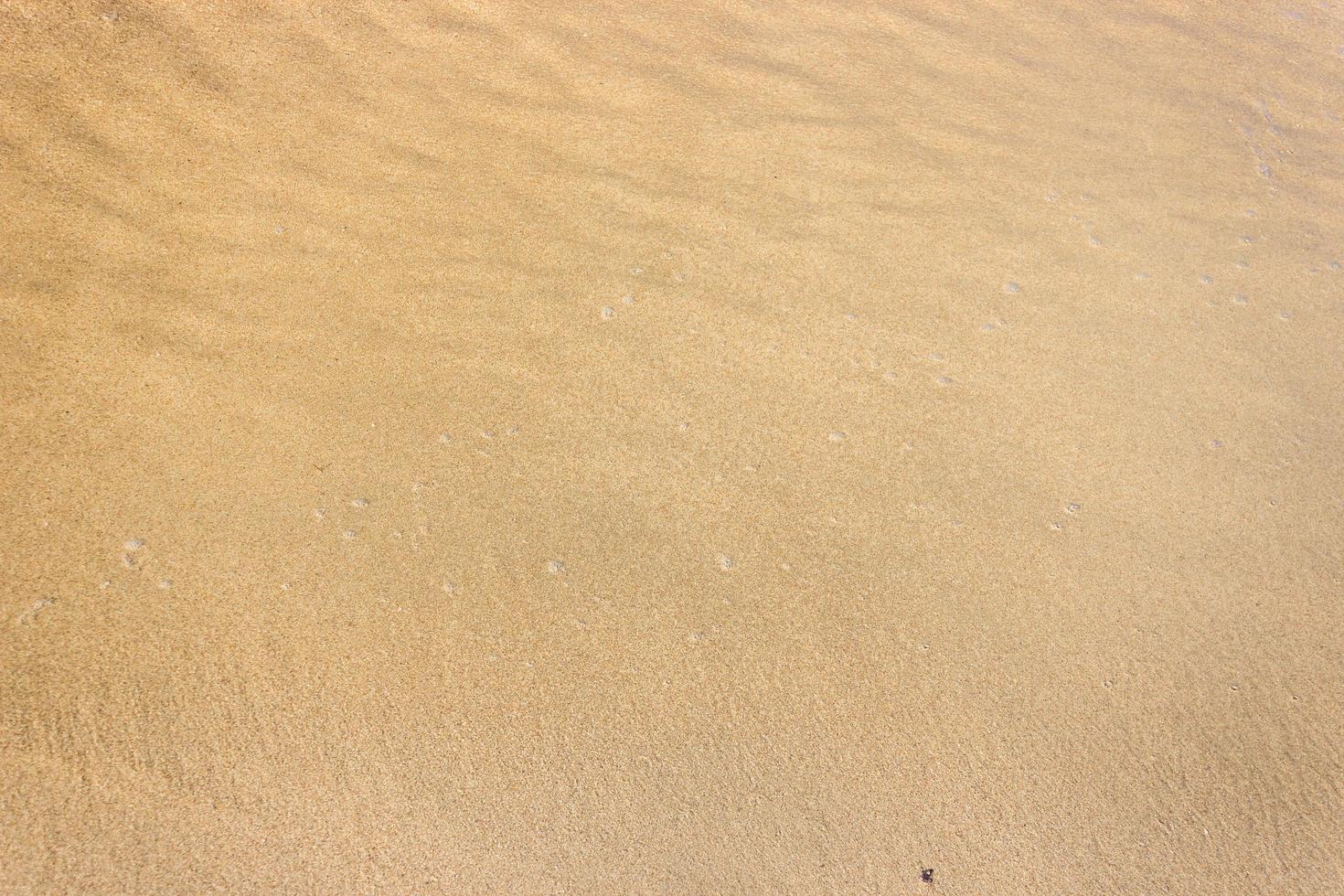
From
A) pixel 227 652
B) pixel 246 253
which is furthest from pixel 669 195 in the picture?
pixel 227 652

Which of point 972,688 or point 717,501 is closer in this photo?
point 972,688

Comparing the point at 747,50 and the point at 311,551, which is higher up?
the point at 747,50

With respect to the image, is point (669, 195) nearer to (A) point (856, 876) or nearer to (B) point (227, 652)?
(B) point (227, 652)

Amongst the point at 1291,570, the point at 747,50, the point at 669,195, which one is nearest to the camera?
the point at 1291,570

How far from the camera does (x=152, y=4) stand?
128 inches

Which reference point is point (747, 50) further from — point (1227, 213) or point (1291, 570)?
point (1291, 570)

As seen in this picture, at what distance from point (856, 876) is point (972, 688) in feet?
1.68

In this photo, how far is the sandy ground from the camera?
1855mm

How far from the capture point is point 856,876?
181 cm

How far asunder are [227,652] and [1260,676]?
2.28m

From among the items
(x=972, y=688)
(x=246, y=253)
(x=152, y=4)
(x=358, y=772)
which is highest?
(x=152, y=4)

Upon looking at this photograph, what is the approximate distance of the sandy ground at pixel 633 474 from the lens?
1.86m

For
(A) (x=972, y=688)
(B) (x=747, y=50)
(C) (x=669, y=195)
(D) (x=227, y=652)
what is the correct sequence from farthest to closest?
(B) (x=747, y=50), (C) (x=669, y=195), (A) (x=972, y=688), (D) (x=227, y=652)

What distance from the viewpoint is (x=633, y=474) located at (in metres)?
2.41
